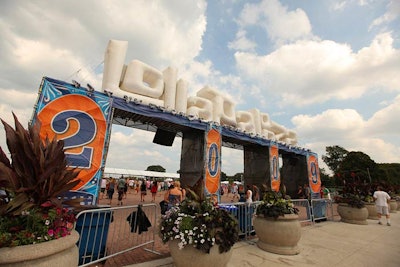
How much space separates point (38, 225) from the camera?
235 centimetres

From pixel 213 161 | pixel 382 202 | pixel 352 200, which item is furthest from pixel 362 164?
pixel 213 161

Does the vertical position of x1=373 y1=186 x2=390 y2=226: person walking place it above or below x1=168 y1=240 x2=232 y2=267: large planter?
above

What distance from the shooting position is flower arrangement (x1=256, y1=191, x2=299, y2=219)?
4926mm

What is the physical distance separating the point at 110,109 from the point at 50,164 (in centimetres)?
448

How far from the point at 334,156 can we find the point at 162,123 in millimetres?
52177

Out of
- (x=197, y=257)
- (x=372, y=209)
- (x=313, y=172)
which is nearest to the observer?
(x=197, y=257)

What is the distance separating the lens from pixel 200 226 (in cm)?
325

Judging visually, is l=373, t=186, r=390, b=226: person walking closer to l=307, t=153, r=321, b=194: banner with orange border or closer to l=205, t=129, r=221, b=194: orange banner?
l=307, t=153, r=321, b=194: banner with orange border

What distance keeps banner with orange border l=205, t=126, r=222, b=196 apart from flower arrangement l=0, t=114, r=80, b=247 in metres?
6.75

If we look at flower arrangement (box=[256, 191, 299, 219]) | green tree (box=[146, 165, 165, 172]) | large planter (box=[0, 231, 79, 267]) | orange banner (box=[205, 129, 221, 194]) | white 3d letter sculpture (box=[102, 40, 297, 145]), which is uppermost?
green tree (box=[146, 165, 165, 172])

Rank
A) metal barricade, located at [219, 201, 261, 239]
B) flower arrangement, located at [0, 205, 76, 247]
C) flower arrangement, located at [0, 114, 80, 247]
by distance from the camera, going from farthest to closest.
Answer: metal barricade, located at [219, 201, 261, 239], flower arrangement, located at [0, 114, 80, 247], flower arrangement, located at [0, 205, 76, 247]

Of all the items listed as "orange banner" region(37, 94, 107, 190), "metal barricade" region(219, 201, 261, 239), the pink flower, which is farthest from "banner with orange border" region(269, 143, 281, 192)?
the pink flower

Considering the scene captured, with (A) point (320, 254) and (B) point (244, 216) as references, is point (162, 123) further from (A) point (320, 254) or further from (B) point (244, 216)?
(A) point (320, 254)

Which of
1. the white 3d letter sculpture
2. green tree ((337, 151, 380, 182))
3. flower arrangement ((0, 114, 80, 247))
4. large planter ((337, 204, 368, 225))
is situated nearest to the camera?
flower arrangement ((0, 114, 80, 247))
